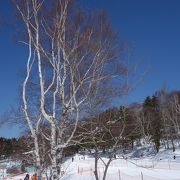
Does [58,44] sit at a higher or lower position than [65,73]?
higher

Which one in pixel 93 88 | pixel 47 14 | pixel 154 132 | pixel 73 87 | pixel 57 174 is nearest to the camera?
pixel 57 174

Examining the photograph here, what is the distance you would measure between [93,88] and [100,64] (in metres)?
1.49

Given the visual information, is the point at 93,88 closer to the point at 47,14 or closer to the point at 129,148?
the point at 47,14

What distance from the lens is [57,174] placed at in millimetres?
12656

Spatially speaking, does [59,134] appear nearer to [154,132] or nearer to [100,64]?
[100,64]

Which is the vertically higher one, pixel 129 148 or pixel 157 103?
pixel 157 103

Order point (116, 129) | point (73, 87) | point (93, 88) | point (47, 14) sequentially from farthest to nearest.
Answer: point (116, 129), point (93, 88), point (47, 14), point (73, 87)

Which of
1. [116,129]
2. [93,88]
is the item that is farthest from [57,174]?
[116,129]

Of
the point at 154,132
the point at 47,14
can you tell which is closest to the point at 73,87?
the point at 47,14

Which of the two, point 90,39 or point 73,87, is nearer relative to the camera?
point 73,87

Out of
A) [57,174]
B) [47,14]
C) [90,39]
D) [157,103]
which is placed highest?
[157,103]

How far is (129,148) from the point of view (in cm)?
8225

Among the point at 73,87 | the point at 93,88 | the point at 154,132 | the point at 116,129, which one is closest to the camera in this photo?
the point at 73,87

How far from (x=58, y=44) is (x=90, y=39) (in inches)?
57.1
